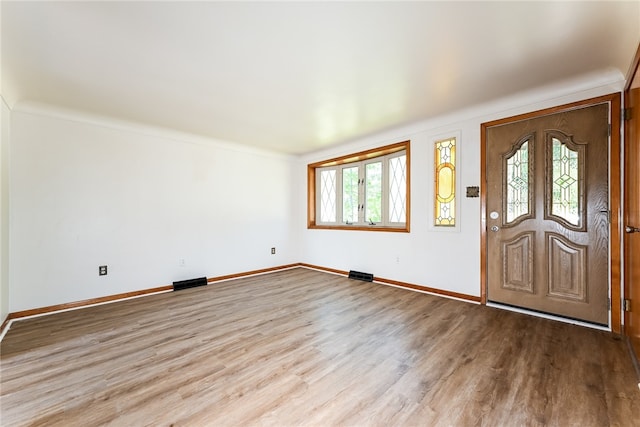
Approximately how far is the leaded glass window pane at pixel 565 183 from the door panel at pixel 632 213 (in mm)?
329

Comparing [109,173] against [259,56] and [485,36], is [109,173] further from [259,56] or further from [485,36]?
[485,36]

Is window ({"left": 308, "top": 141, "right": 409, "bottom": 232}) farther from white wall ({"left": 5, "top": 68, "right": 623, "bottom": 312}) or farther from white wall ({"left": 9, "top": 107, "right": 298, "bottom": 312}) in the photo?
white wall ({"left": 9, "top": 107, "right": 298, "bottom": 312})

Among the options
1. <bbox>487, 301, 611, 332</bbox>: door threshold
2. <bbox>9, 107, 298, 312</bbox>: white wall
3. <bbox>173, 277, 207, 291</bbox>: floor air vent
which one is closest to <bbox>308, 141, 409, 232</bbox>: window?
<bbox>9, 107, 298, 312</bbox>: white wall

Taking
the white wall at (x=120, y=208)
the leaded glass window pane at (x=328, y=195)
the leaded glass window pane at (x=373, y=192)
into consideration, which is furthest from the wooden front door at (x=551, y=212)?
the white wall at (x=120, y=208)

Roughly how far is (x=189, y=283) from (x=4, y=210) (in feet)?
6.91

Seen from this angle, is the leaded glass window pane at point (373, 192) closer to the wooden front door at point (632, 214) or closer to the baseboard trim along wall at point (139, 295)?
the baseboard trim along wall at point (139, 295)

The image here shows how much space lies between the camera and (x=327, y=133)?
13.4 feet

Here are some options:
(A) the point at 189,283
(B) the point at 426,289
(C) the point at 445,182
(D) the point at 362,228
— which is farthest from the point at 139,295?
(C) the point at 445,182

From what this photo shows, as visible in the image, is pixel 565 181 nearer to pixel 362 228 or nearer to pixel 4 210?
pixel 362 228

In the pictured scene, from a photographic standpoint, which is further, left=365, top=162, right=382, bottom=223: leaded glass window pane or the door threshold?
left=365, top=162, right=382, bottom=223: leaded glass window pane

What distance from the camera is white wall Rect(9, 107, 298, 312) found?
292 centimetres

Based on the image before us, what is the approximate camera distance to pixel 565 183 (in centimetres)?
264

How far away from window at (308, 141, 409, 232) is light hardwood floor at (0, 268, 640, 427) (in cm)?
167

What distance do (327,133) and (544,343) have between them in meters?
3.44
